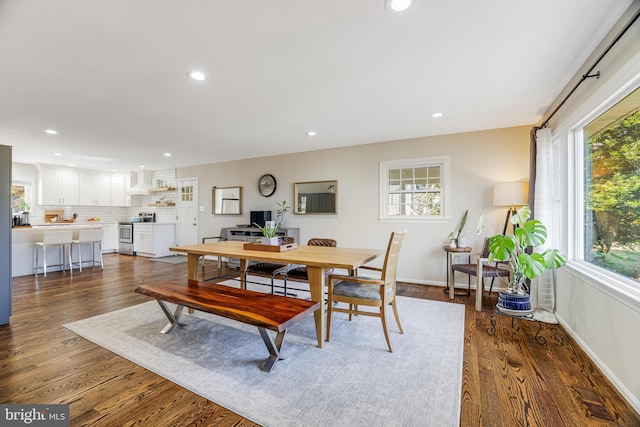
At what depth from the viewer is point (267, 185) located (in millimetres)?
5938

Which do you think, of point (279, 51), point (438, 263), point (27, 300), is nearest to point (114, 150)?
point (27, 300)

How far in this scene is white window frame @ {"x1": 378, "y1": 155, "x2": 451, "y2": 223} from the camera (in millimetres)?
4320

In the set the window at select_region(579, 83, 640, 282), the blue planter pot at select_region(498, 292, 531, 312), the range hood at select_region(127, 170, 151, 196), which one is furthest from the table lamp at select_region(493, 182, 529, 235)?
the range hood at select_region(127, 170, 151, 196)

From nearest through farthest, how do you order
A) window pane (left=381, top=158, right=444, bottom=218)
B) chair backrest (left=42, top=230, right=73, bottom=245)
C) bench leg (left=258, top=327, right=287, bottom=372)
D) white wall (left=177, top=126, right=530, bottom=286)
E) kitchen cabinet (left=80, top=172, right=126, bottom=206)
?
bench leg (left=258, top=327, right=287, bottom=372)
white wall (left=177, top=126, right=530, bottom=286)
window pane (left=381, top=158, right=444, bottom=218)
chair backrest (left=42, top=230, right=73, bottom=245)
kitchen cabinet (left=80, top=172, right=126, bottom=206)

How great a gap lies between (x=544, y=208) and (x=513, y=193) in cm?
58

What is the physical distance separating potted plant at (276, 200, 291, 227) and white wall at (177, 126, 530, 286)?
0.12m

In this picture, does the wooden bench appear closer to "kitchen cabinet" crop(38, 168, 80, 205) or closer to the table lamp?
the table lamp

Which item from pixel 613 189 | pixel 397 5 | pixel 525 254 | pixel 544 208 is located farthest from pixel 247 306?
pixel 544 208

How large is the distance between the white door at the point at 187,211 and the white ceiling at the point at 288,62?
3.19m

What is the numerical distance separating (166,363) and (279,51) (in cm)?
253

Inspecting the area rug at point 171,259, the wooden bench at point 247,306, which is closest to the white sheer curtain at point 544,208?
the wooden bench at point 247,306

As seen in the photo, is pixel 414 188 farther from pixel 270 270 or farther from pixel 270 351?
pixel 270 351

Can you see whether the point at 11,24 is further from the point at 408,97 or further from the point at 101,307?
the point at 408,97

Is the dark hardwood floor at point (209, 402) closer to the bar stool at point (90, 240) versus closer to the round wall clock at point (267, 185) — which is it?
the bar stool at point (90, 240)
